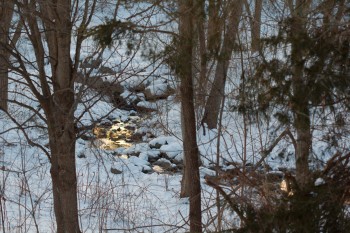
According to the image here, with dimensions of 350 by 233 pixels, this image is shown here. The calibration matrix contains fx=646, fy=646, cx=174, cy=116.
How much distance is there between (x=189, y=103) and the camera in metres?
6.32

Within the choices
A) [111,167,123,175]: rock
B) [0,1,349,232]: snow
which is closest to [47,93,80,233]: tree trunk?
[0,1,349,232]: snow

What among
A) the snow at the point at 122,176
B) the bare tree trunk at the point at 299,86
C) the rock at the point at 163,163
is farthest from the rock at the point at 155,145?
the bare tree trunk at the point at 299,86

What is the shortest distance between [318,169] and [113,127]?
11703 mm

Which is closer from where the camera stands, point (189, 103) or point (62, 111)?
point (62, 111)

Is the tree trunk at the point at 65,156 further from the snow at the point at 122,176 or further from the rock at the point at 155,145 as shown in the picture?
the rock at the point at 155,145

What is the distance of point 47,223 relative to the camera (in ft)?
31.8

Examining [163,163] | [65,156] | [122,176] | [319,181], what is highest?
[163,163]

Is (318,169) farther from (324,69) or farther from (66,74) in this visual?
(66,74)

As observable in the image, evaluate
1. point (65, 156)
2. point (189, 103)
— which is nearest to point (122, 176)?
point (65, 156)

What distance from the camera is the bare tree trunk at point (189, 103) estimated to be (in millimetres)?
5508

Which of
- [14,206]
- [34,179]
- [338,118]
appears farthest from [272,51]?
[34,179]

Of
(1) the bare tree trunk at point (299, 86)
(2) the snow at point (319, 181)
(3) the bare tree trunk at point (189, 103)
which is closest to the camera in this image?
(1) the bare tree trunk at point (299, 86)

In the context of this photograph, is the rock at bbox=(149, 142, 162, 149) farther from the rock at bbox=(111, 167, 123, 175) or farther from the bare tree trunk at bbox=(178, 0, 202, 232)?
the bare tree trunk at bbox=(178, 0, 202, 232)

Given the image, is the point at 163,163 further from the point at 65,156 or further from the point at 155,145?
the point at 65,156
